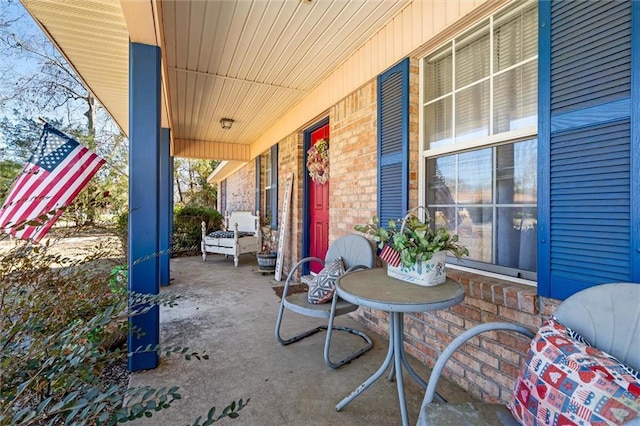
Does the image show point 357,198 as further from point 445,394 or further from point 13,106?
point 13,106

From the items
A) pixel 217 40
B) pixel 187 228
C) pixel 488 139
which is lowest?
pixel 187 228

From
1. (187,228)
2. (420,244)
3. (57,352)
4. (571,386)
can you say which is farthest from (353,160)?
(187,228)

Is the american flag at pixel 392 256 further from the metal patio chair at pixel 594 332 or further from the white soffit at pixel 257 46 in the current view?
the white soffit at pixel 257 46

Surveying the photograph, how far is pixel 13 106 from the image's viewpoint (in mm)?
7434

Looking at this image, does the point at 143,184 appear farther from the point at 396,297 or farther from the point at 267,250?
the point at 267,250

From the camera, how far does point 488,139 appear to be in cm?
199

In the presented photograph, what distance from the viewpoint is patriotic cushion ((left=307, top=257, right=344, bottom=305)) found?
2.34m

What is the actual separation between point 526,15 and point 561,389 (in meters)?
1.96

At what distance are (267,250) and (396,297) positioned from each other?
15.2 feet

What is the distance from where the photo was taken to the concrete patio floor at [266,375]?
5.73 feet

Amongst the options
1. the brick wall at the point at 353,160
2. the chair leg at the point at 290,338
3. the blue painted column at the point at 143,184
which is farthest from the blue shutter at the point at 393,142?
the blue painted column at the point at 143,184

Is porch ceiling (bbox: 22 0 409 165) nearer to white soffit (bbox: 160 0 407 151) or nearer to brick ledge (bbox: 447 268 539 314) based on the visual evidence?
white soffit (bbox: 160 0 407 151)

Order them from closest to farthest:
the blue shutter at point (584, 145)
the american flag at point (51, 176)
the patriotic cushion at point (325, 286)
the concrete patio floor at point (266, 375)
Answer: the blue shutter at point (584, 145) < the concrete patio floor at point (266, 375) < the american flag at point (51, 176) < the patriotic cushion at point (325, 286)

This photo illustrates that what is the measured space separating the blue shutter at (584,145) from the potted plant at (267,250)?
4254mm
